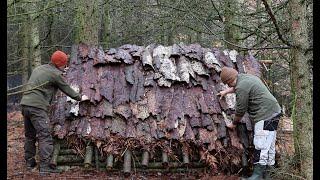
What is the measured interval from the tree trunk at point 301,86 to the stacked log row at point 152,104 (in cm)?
128

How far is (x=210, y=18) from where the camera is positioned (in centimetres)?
1172

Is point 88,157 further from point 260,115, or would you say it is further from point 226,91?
point 260,115

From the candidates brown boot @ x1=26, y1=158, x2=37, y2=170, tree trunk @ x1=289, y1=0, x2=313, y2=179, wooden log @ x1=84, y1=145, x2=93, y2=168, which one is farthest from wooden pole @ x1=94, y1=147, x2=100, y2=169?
tree trunk @ x1=289, y1=0, x2=313, y2=179

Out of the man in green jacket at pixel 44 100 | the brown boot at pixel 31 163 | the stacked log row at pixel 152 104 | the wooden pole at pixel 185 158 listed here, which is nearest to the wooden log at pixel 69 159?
the man in green jacket at pixel 44 100

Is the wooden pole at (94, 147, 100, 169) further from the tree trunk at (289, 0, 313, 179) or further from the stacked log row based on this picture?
the tree trunk at (289, 0, 313, 179)

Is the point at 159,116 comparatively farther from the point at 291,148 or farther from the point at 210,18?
the point at 210,18

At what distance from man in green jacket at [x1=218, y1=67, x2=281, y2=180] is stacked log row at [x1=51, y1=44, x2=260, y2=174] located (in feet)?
1.90

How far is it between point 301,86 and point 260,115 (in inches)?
34.5

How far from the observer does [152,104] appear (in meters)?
7.17

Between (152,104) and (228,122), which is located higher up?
(152,104)

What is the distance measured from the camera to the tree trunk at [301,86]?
5.59m

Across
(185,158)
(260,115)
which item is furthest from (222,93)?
(185,158)

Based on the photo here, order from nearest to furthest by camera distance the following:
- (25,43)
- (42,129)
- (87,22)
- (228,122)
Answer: (42,129) → (228,122) → (87,22) → (25,43)

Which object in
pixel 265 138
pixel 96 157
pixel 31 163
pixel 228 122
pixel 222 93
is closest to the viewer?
pixel 265 138
